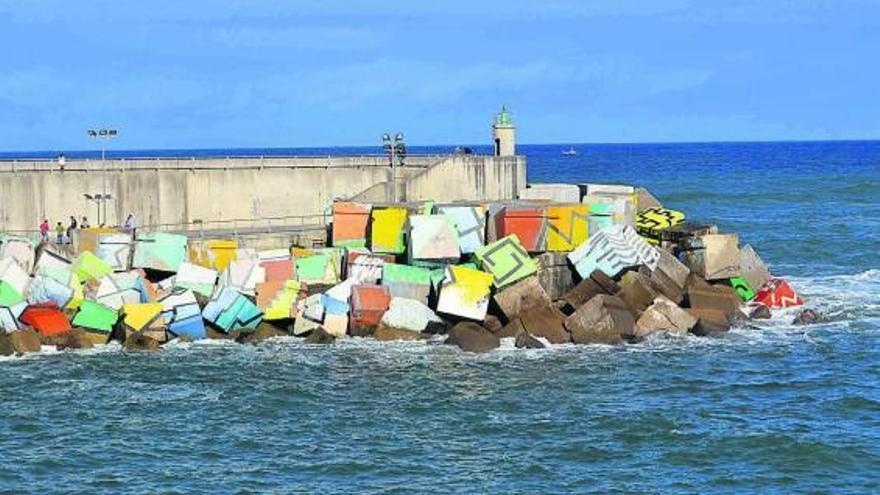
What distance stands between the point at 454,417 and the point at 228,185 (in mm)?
23359

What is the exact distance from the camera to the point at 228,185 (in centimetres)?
5169

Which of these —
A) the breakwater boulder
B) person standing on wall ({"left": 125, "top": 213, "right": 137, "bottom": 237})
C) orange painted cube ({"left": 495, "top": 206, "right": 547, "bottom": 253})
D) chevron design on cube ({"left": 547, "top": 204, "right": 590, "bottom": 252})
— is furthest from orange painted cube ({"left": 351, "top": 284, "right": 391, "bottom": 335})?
person standing on wall ({"left": 125, "top": 213, "right": 137, "bottom": 237})

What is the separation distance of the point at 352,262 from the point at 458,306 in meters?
4.79

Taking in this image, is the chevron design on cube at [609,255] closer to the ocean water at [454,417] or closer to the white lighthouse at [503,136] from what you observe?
the ocean water at [454,417]

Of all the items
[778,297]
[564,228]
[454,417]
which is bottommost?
[454,417]

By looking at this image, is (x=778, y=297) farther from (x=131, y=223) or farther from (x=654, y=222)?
(x=131, y=223)

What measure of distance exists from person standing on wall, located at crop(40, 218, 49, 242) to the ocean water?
7465mm

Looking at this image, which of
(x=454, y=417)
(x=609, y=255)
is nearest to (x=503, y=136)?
(x=609, y=255)

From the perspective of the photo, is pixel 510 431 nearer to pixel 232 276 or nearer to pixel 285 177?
pixel 232 276

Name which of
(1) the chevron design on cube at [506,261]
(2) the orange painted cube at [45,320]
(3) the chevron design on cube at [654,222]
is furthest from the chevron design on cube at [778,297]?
(2) the orange painted cube at [45,320]

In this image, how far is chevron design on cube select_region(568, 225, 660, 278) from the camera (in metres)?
43.0

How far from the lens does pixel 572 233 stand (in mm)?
44062

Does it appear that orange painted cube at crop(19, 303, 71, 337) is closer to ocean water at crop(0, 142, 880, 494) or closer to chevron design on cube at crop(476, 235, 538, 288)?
ocean water at crop(0, 142, 880, 494)

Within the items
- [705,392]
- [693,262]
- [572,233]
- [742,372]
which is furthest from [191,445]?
[693,262]
